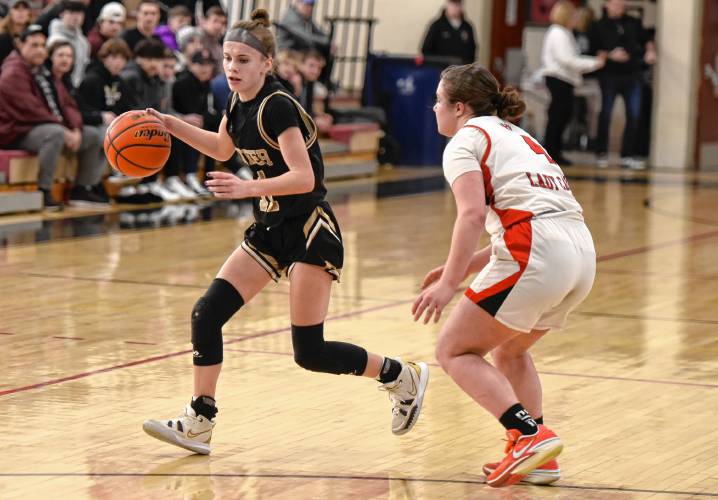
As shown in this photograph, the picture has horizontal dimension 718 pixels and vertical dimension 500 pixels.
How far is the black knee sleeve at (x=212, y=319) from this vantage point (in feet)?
16.5

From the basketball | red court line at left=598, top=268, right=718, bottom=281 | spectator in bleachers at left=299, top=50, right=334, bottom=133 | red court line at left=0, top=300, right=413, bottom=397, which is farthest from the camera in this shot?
spectator in bleachers at left=299, top=50, right=334, bottom=133

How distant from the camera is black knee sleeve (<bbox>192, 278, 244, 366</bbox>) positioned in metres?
5.04

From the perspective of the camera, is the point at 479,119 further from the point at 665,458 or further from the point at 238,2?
the point at 238,2

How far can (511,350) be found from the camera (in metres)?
4.88

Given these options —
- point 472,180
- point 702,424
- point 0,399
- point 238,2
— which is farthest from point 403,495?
point 238,2

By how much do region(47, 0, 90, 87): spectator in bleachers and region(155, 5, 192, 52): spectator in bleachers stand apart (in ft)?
4.29

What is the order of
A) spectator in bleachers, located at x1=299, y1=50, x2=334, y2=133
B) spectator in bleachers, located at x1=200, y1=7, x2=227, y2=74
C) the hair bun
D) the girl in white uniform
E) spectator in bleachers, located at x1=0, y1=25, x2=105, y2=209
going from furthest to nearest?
spectator in bleachers, located at x1=299, y1=50, x2=334, y2=133 < spectator in bleachers, located at x1=200, y1=7, x2=227, y2=74 < spectator in bleachers, located at x1=0, y1=25, x2=105, y2=209 < the hair bun < the girl in white uniform

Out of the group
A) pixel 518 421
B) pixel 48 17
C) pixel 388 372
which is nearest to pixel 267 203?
pixel 388 372

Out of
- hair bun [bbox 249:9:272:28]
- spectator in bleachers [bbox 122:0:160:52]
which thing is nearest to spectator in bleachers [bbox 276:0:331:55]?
spectator in bleachers [bbox 122:0:160:52]

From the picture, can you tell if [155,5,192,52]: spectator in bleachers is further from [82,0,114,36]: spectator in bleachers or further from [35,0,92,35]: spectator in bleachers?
[35,0,92,35]: spectator in bleachers

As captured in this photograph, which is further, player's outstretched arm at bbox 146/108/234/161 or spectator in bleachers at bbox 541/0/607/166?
spectator in bleachers at bbox 541/0/607/166

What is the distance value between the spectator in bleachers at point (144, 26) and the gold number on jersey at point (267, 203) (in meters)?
9.01

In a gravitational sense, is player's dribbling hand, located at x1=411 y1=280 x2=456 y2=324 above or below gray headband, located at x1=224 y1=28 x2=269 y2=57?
below

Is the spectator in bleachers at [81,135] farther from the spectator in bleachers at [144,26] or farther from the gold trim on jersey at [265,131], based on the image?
the gold trim on jersey at [265,131]
